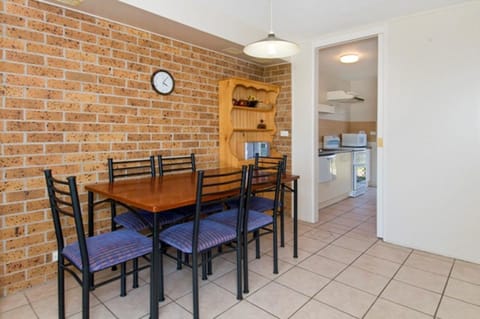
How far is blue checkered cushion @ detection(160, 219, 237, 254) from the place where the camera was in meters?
1.84

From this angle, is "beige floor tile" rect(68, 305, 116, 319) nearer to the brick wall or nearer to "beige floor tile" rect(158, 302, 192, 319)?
"beige floor tile" rect(158, 302, 192, 319)

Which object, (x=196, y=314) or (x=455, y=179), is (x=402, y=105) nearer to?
(x=455, y=179)

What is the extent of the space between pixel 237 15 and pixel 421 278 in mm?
2942

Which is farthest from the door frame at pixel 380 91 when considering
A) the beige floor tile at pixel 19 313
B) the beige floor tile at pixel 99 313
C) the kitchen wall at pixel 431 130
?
the beige floor tile at pixel 19 313

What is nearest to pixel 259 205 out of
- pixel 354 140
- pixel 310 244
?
pixel 310 244

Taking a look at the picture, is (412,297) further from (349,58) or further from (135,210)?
(349,58)

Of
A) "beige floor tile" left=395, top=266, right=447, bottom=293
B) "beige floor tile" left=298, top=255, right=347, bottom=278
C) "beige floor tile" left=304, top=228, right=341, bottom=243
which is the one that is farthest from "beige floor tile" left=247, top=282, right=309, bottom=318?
"beige floor tile" left=304, top=228, right=341, bottom=243

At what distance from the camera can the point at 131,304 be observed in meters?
2.00

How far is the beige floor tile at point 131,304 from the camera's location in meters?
1.90

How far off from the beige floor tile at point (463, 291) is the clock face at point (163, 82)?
2.97 metres

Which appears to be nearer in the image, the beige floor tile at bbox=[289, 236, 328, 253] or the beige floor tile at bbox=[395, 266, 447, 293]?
the beige floor tile at bbox=[395, 266, 447, 293]

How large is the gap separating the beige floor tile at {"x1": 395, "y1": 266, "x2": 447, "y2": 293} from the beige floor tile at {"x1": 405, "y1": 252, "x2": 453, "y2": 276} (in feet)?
0.26

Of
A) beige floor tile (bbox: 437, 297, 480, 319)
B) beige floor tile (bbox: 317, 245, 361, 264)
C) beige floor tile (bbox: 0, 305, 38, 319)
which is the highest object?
beige floor tile (bbox: 317, 245, 361, 264)

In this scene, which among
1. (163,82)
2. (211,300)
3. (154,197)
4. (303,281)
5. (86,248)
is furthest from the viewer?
(163,82)
